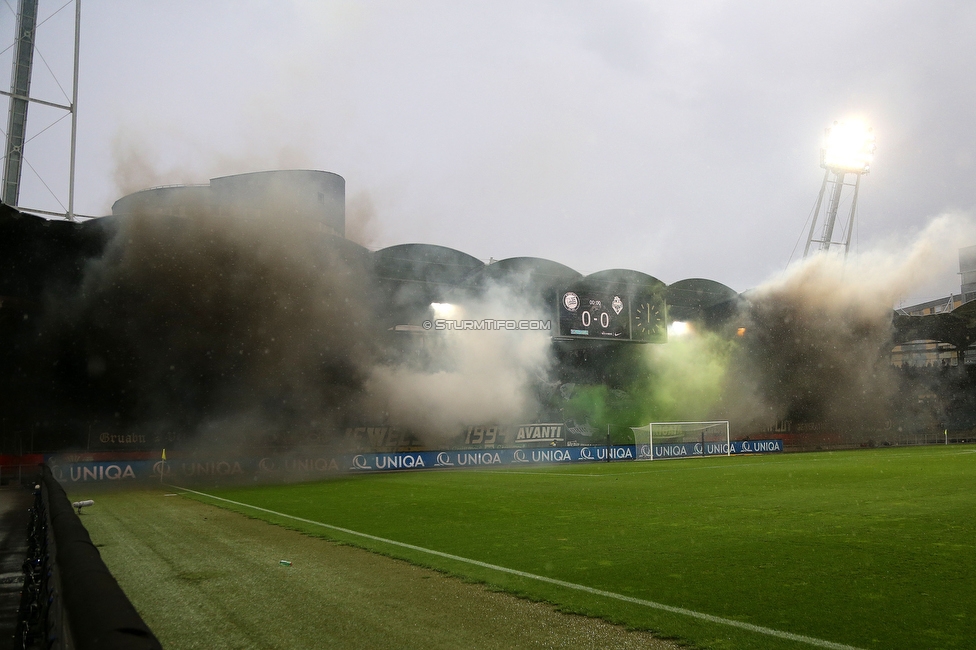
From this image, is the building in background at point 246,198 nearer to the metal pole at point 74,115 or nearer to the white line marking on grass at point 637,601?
the metal pole at point 74,115

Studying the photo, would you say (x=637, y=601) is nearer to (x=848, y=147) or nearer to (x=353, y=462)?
(x=353, y=462)

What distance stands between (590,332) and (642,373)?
11.6 metres

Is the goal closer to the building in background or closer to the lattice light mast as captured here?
the building in background

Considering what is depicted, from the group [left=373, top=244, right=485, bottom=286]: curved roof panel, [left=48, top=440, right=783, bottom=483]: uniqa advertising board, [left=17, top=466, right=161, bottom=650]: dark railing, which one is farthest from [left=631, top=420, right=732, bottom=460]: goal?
[left=17, top=466, right=161, bottom=650]: dark railing

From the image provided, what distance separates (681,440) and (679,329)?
8.60m

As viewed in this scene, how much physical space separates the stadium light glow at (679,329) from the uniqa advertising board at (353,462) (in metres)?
7.79

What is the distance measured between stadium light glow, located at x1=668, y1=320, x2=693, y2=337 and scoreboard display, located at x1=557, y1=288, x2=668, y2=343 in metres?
6.34

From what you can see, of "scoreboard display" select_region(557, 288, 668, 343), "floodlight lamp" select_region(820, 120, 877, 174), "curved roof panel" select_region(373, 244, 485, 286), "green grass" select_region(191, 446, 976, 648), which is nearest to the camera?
"green grass" select_region(191, 446, 976, 648)

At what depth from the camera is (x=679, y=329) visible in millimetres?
45156

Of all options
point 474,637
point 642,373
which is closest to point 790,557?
point 474,637

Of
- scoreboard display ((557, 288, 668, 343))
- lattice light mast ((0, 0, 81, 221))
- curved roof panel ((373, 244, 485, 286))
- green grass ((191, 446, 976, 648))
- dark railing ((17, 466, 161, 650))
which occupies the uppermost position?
lattice light mast ((0, 0, 81, 221))

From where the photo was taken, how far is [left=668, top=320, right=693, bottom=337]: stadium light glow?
44906 mm

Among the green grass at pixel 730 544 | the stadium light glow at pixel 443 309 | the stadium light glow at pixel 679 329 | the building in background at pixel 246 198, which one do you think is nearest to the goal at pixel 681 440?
the stadium light glow at pixel 679 329

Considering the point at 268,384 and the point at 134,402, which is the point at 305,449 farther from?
the point at 134,402
